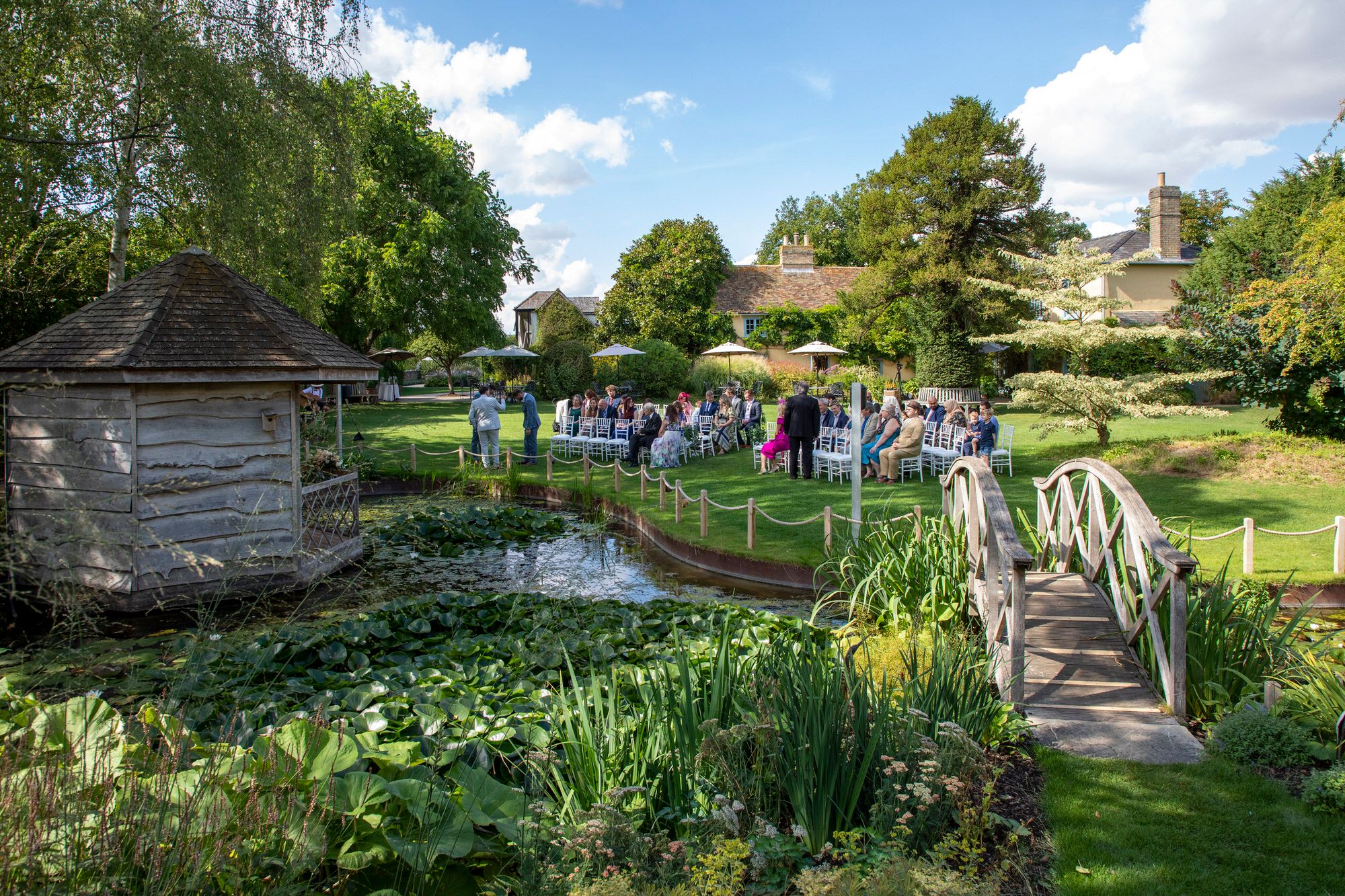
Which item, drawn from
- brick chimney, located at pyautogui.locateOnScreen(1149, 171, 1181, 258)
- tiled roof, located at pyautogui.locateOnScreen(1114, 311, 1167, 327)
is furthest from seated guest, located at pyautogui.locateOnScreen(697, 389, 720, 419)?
brick chimney, located at pyautogui.locateOnScreen(1149, 171, 1181, 258)

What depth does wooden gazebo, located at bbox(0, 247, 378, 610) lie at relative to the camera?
8.68 metres

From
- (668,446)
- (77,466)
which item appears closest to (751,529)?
(668,446)

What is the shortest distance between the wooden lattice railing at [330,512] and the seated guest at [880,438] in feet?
28.1

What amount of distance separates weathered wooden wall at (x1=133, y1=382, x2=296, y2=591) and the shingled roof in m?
0.37

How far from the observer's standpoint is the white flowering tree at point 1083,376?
16141mm

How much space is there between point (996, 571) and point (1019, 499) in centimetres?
729

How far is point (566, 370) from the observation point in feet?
121

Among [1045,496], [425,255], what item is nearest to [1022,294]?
[1045,496]

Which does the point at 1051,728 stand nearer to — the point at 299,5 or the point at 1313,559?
the point at 1313,559

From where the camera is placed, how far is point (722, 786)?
11.7 ft

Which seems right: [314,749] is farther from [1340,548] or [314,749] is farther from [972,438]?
[972,438]

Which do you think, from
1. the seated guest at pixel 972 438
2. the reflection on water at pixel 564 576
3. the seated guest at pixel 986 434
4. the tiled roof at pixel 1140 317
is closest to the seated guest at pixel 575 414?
the reflection on water at pixel 564 576

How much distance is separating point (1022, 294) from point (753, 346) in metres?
26.0

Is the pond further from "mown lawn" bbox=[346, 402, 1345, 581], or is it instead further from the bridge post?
the bridge post
